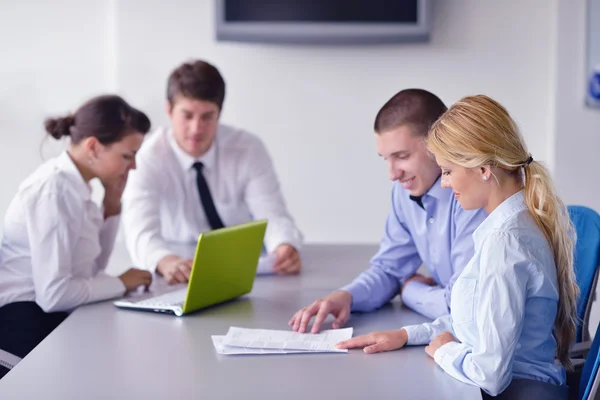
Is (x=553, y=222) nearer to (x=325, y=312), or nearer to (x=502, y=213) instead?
(x=502, y=213)

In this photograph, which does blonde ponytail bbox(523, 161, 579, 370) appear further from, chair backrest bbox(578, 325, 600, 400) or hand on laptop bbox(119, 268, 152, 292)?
hand on laptop bbox(119, 268, 152, 292)

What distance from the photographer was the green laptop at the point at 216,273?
2057 millimetres

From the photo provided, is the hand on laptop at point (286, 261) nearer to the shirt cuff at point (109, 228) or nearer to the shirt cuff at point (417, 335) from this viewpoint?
the shirt cuff at point (109, 228)

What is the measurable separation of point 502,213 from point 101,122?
51.6 inches

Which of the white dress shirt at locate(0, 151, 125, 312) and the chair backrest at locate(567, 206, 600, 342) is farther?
the white dress shirt at locate(0, 151, 125, 312)

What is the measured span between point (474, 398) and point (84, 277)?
1.34 metres

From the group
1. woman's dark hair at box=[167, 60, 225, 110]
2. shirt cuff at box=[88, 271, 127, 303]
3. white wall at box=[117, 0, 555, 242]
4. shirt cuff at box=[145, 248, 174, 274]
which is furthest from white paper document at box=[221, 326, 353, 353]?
white wall at box=[117, 0, 555, 242]

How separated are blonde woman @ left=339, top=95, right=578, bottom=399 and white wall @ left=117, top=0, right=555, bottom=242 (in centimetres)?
267

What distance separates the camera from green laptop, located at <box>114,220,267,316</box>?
2.06 m

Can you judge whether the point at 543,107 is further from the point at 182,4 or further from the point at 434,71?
the point at 182,4

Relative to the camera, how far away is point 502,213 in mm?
1705

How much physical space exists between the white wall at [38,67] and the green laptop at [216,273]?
2447 millimetres

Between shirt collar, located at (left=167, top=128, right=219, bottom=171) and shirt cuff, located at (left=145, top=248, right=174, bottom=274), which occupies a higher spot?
shirt collar, located at (left=167, top=128, right=219, bottom=171)

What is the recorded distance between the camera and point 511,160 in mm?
1700
